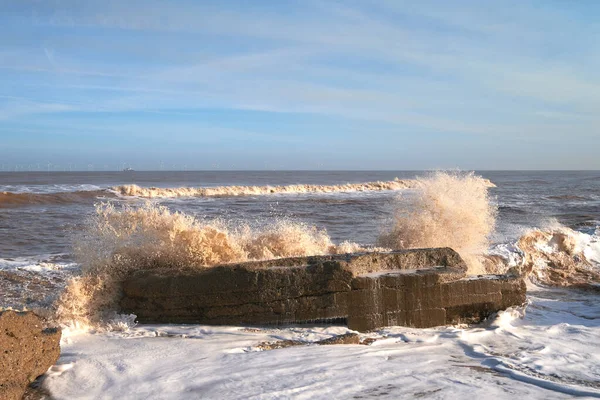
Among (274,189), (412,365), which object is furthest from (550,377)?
(274,189)

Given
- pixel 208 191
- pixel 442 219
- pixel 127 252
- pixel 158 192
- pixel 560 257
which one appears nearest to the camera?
pixel 127 252

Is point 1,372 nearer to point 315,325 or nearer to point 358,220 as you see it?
point 315,325

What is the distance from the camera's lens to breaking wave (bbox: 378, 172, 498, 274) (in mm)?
9422

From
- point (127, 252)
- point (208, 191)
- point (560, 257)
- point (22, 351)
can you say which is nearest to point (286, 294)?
point (127, 252)

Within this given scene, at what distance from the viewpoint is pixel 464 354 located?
201 inches

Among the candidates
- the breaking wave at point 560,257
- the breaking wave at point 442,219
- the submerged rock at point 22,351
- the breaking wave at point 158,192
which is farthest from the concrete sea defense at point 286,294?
the breaking wave at point 158,192

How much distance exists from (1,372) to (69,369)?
2.07 ft

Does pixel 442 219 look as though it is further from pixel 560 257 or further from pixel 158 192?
pixel 158 192

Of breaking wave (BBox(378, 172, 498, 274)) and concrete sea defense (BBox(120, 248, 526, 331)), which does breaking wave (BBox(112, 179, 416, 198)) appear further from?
concrete sea defense (BBox(120, 248, 526, 331))

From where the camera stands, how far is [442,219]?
9.58 metres

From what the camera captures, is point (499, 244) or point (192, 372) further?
point (499, 244)

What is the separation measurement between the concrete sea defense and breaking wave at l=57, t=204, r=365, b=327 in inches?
9.8

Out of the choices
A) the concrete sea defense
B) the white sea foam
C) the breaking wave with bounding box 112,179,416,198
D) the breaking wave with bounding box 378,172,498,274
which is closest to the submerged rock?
the white sea foam

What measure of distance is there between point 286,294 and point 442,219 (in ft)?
15.7
